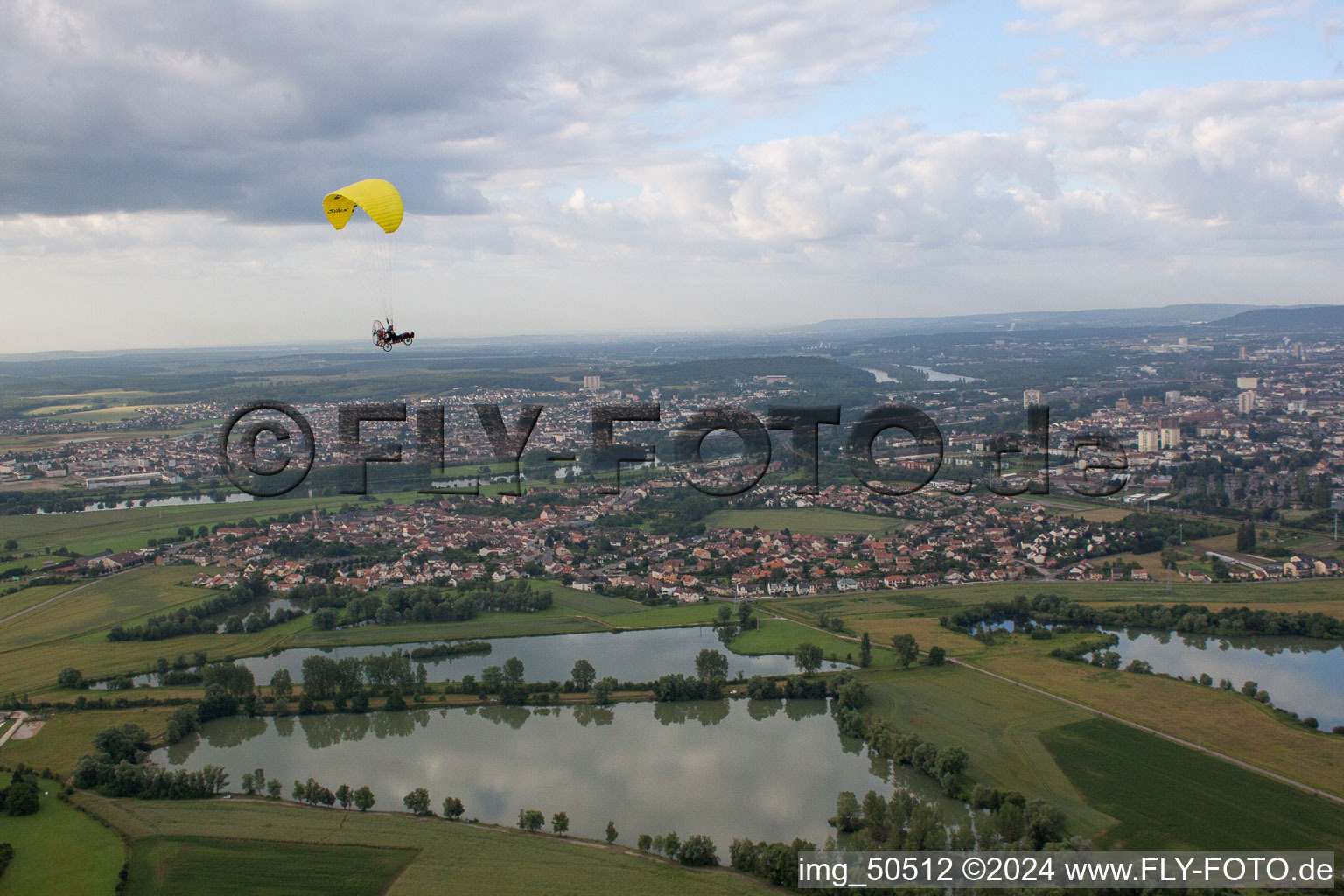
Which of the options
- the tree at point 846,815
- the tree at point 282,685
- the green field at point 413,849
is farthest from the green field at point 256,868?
the tree at point 846,815

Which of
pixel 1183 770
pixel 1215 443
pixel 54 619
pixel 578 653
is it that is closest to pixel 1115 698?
pixel 1183 770

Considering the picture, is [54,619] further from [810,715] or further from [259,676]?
[810,715]

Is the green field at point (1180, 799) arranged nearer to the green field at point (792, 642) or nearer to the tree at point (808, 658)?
the green field at point (792, 642)

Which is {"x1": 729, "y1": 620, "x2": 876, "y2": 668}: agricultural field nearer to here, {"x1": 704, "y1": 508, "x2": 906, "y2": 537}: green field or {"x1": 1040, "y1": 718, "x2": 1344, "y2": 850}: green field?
{"x1": 1040, "y1": 718, "x2": 1344, "y2": 850}: green field

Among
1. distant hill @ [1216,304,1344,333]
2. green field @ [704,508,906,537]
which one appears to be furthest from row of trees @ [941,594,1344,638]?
distant hill @ [1216,304,1344,333]

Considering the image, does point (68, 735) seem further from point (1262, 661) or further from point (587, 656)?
point (1262, 661)

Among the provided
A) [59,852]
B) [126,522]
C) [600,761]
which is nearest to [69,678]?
[59,852]
